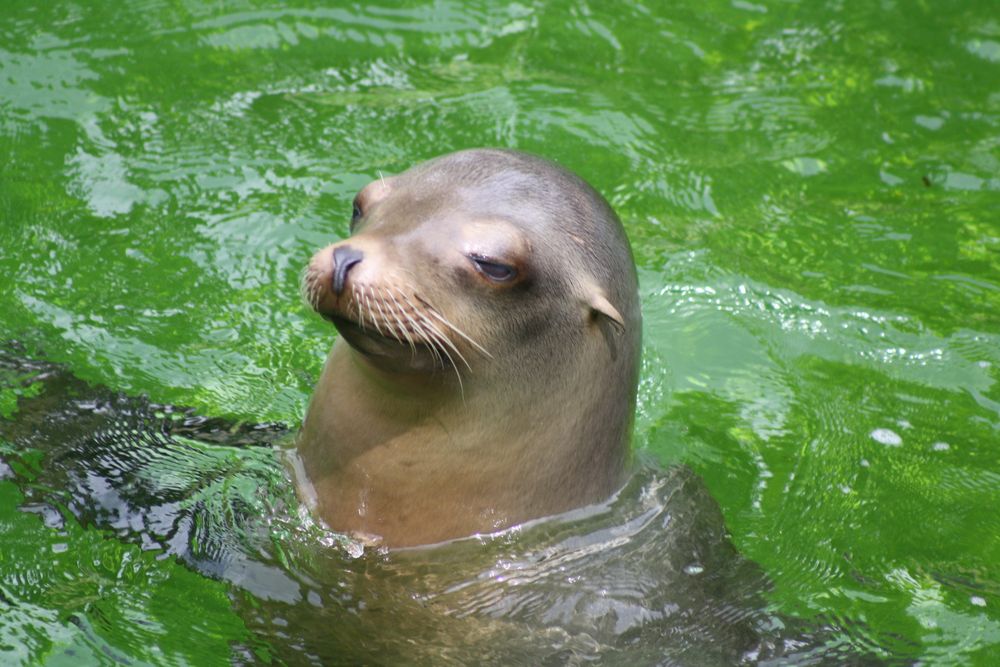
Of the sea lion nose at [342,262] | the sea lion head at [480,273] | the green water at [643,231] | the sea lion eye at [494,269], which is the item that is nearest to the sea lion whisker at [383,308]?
the sea lion head at [480,273]

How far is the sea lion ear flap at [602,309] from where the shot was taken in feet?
16.5

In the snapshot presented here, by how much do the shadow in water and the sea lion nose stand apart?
4.11ft

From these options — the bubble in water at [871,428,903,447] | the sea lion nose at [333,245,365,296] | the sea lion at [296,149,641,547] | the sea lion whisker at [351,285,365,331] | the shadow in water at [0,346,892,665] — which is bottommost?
the bubble in water at [871,428,903,447]

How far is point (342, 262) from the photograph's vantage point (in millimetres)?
4520

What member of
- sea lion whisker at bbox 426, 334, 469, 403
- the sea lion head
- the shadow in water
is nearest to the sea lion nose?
the sea lion head

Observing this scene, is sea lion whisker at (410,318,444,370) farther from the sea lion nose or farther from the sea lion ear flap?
the sea lion ear flap

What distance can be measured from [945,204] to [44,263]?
5.61 m

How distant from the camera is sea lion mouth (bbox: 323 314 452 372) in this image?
4680mm

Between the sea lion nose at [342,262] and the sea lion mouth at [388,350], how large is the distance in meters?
0.18

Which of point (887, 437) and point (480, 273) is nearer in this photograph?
point (480, 273)

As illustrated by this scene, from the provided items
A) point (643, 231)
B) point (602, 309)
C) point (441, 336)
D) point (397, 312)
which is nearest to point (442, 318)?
point (441, 336)

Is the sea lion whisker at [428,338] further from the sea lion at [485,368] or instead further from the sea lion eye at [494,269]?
the sea lion eye at [494,269]

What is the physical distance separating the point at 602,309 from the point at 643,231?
3.33 meters

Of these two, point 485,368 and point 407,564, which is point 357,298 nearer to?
point 485,368
